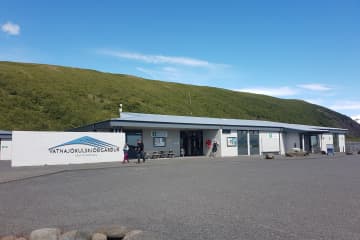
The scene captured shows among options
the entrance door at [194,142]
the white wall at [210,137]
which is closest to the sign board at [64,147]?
the entrance door at [194,142]

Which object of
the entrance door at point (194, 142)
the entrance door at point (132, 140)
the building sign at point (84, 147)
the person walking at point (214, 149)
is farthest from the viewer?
the entrance door at point (194, 142)

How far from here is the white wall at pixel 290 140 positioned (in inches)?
1612

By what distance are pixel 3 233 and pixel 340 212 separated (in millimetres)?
6138

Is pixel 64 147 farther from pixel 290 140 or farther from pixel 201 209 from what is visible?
pixel 290 140

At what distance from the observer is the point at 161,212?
271 inches

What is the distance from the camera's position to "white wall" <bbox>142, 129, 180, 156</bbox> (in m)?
30.0

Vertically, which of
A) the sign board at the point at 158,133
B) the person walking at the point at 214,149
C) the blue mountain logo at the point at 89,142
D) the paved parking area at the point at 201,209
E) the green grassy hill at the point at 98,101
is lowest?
the paved parking area at the point at 201,209

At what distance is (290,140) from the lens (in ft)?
135

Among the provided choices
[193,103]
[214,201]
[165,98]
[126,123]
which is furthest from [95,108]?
[214,201]

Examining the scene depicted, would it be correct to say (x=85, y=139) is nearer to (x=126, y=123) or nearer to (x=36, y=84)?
(x=126, y=123)

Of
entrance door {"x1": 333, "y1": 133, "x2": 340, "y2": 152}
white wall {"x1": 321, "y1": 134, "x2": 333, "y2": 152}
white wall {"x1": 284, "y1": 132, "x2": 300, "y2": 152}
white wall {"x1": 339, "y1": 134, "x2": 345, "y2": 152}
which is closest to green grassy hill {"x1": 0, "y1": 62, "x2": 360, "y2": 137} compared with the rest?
white wall {"x1": 284, "y1": 132, "x2": 300, "y2": 152}

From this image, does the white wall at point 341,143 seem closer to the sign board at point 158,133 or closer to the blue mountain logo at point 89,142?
the sign board at point 158,133

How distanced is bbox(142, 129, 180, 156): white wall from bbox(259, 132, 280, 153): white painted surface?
34.2 feet

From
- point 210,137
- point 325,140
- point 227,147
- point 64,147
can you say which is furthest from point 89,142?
point 325,140
